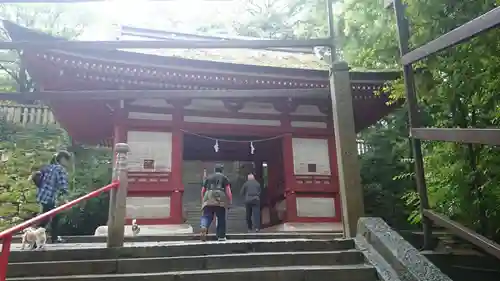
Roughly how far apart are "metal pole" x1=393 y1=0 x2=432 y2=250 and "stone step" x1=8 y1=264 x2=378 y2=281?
2.73ft

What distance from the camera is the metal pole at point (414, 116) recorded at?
4516 millimetres

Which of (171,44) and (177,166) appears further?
(177,166)

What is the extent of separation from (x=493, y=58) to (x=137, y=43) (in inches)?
180

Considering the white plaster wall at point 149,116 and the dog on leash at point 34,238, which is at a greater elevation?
the white plaster wall at point 149,116

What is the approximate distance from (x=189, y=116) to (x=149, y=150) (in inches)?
54.5

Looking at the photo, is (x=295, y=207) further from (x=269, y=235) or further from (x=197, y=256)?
(x=197, y=256)

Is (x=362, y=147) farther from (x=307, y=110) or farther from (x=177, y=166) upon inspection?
(x=177, y=166)

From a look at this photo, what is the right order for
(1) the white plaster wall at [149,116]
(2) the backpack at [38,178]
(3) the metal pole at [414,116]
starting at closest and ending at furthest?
(3) the metal pole at [414,116]
(2) the backpack at [38,178]
(1) the white plaster wall at [149,116]

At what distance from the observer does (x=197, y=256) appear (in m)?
4.38

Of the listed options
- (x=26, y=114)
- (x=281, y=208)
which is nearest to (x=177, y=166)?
(x=281, y=208)

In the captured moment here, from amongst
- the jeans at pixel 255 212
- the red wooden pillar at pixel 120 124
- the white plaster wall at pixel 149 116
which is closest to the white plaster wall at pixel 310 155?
the jeans at pixel 255 212

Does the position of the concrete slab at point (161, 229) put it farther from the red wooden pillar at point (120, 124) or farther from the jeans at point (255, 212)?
the red wooden pillar at point (120, 124)

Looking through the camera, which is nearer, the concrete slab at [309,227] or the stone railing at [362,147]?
the concrete slab at [309,227]

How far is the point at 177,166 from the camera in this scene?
33.3 ft
